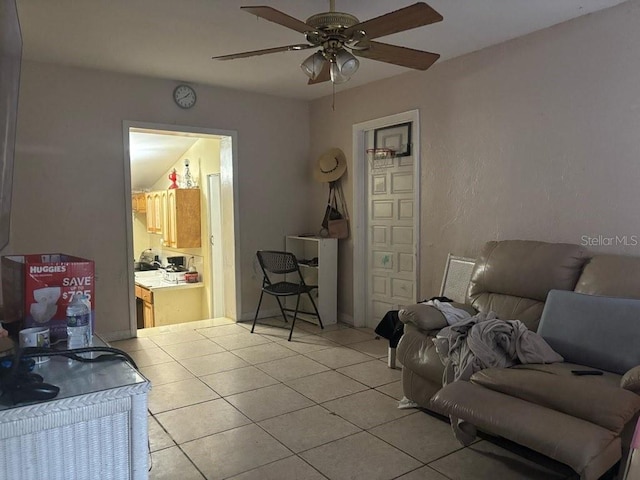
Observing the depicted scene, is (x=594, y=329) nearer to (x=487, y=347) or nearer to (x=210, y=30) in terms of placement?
(x=487, y=347)

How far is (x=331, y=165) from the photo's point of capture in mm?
4996

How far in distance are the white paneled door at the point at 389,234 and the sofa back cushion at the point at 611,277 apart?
1.69 metres

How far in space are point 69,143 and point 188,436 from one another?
2886mm

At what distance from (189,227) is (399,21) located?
182 inches

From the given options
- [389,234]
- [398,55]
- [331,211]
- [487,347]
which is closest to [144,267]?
[331,211]

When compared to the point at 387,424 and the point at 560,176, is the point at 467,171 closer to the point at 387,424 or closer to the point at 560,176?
the point at 560,176

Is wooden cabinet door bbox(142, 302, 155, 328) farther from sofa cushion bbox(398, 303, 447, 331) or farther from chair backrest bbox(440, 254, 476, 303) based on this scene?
sofa cushion bbox(398, 303, 447, 331)

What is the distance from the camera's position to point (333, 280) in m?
5.05

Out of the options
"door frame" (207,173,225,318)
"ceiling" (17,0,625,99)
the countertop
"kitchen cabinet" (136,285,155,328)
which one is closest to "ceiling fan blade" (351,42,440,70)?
"ceiling" (17,0,625,99)

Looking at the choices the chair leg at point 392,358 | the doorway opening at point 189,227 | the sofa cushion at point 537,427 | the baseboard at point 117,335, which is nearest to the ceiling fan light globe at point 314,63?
the sofa cushion at point 537,427

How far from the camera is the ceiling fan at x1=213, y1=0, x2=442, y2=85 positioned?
82.4 inches

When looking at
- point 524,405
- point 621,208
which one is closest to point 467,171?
point 621,208

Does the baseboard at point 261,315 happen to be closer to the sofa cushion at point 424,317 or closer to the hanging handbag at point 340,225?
the hanging handbag at point 340,225

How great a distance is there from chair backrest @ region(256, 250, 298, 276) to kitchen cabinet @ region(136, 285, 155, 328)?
80.3 inches
